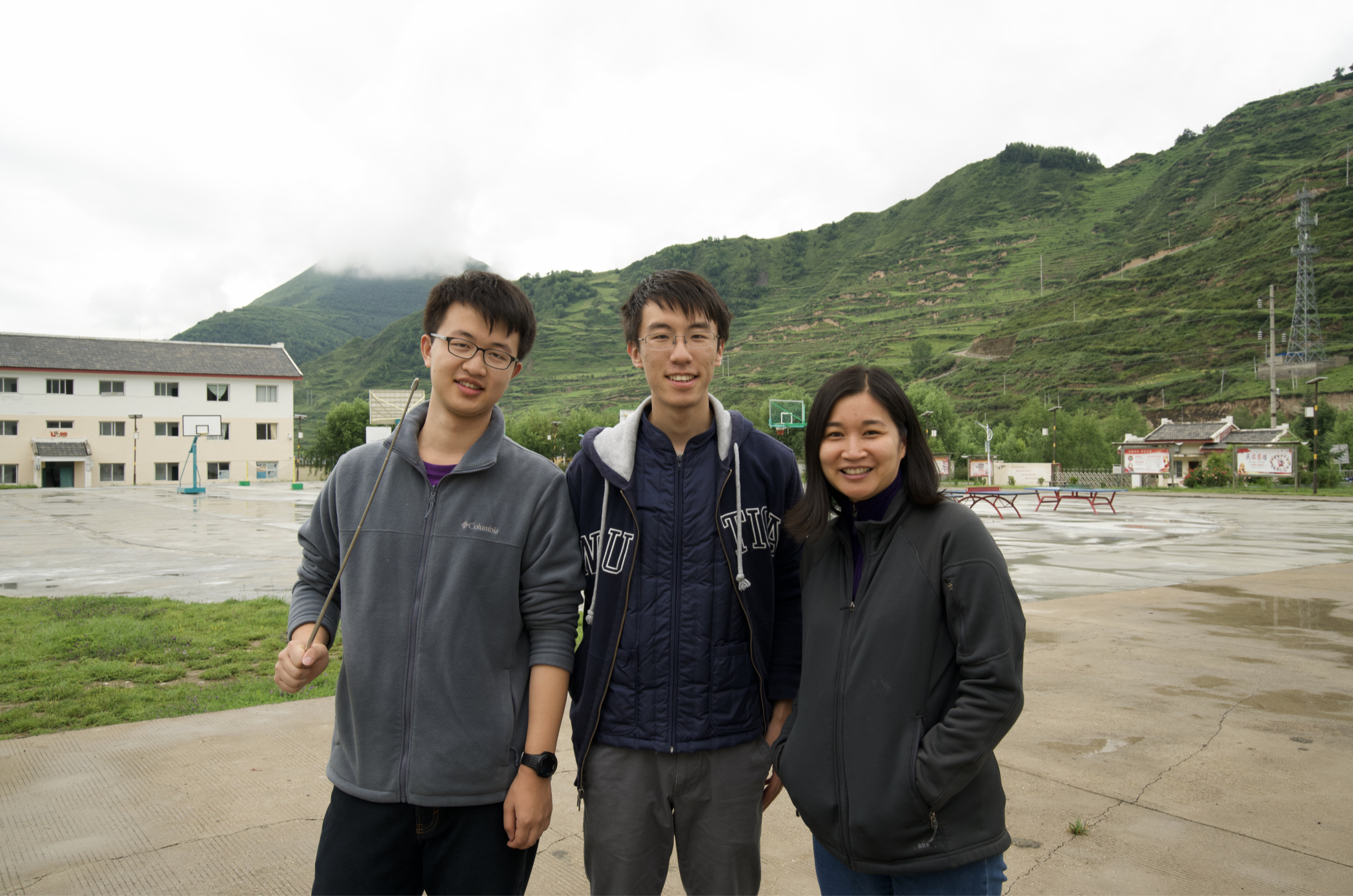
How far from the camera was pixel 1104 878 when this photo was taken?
2939 millimetres

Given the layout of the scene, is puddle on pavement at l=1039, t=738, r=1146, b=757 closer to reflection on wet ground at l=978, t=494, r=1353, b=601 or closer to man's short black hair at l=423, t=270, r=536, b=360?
man's short black hair at l=423, t=270, r=536, b=360

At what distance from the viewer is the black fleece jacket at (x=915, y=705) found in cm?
176

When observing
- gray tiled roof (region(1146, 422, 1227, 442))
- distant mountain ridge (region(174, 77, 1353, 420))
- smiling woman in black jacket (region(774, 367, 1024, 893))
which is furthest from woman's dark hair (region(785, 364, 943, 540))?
gray tiled roof (region(1146, 422, 1227, 442))

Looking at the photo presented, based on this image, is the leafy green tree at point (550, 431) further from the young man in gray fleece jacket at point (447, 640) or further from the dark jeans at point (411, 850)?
the dark jeans at point (411, 850)

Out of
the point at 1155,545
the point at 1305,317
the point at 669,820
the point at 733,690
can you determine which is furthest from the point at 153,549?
the point at 1305,317

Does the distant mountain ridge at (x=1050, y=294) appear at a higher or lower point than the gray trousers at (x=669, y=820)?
higher

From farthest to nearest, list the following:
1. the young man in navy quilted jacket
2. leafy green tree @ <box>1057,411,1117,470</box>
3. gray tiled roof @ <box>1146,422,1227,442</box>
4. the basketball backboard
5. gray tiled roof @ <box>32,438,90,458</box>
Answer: gray tiled roof @ <box>1146,422,1227,442</box> < leafy green tree @ <box>1057,411,1117,470</box> < the basketball backboard < gray tiled roof @ <box>32,438,90,458</box> < the young man in navy quilted jacket

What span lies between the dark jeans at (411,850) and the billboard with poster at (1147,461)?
59456 mm

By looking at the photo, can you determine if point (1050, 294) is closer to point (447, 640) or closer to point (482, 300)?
point (482, 300)

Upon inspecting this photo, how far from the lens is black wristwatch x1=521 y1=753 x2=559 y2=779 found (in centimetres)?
192

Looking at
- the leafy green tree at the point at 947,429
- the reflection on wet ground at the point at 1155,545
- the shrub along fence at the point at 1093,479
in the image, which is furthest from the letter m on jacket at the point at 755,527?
the leafy green tree at the point at 947,429

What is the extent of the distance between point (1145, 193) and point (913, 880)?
647ft

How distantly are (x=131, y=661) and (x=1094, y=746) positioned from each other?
7168 mm

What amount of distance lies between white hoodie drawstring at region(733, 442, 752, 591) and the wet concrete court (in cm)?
898
